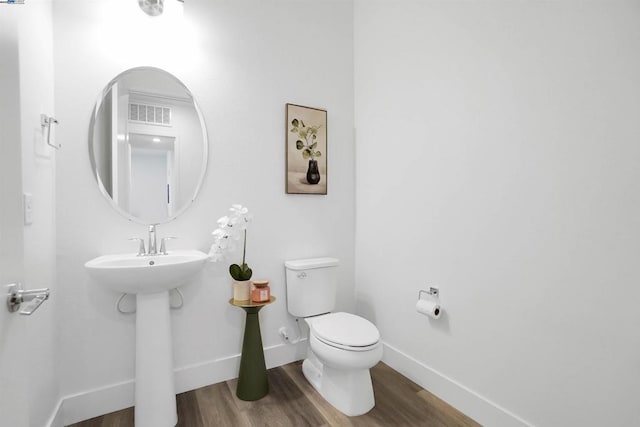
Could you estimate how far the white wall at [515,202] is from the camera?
3.80ft

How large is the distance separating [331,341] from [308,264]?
578 millimetres

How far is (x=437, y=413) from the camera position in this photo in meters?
1.69

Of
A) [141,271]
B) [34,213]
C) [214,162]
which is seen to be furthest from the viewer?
[214,162]

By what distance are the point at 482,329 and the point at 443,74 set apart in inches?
55.0

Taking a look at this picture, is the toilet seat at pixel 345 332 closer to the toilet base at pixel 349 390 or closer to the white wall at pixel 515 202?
the toilet base at pixel 349 390

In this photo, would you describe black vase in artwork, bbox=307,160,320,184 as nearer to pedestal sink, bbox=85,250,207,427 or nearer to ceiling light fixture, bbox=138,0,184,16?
pedestal sink, bbox=85,250,207,427

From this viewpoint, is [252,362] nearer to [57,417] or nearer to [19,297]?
[57,417]

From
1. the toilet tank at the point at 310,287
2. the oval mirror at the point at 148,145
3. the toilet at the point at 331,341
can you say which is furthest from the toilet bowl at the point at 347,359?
the oval mirror at the point at 148,145

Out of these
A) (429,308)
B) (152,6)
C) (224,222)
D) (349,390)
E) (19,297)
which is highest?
(152,6)

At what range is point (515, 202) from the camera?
1.45 m

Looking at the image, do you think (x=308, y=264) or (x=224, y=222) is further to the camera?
(x=308, y=264)

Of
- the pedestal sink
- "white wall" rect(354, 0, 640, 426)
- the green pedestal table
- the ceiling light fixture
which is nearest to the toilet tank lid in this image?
the green pedestal table

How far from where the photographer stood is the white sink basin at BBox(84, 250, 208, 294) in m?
1.42

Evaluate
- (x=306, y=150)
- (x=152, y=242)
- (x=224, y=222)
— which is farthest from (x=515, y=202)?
(x=152, y=242)
